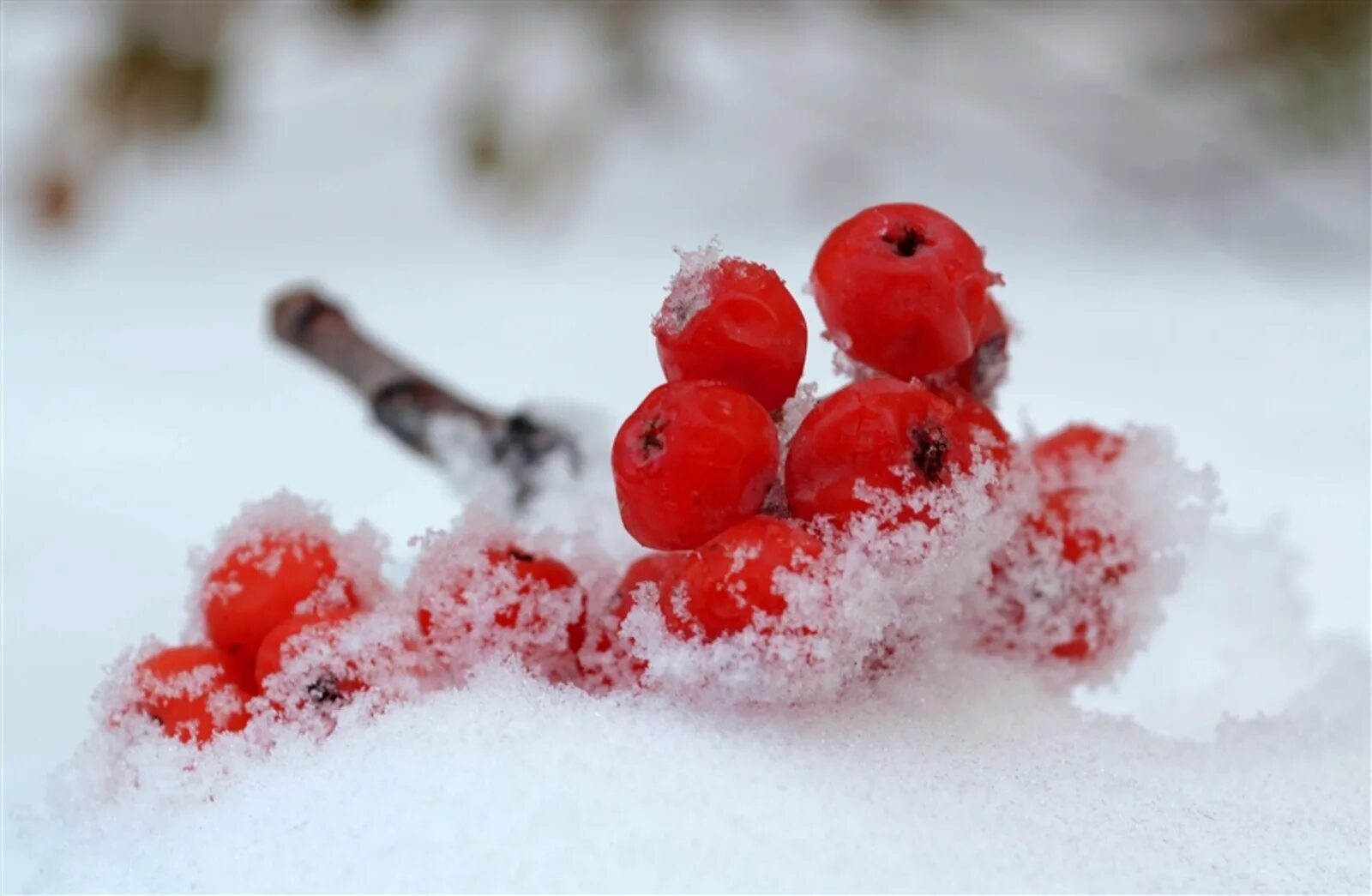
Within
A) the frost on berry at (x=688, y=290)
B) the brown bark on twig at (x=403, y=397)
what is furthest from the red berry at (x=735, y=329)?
the brown bark on twig at (x=403, y=397)

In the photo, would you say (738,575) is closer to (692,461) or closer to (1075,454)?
(692,461)

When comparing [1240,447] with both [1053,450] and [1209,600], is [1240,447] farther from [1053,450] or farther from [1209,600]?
[1053,450]

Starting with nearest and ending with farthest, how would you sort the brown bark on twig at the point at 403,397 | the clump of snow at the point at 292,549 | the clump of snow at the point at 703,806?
the clump of snow at the point at 703,806, the clump of snow at the point at 292,549, the brown bark on twig at the point at 403,397

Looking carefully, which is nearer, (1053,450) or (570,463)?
(1053,450)

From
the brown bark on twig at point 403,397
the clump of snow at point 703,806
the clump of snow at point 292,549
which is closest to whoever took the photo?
the clump of snow at point 703,806

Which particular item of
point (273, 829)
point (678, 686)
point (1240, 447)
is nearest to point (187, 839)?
point (273, 829)

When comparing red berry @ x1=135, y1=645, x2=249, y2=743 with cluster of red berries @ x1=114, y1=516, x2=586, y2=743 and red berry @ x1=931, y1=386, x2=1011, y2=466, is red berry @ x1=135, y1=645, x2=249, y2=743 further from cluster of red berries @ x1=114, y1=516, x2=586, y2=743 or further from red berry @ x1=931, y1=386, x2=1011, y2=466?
red berry @ x1=931, y1=386, x2=1011, y2=466

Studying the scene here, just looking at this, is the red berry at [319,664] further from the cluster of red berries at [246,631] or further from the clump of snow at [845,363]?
the clump of snow at [845,363]
